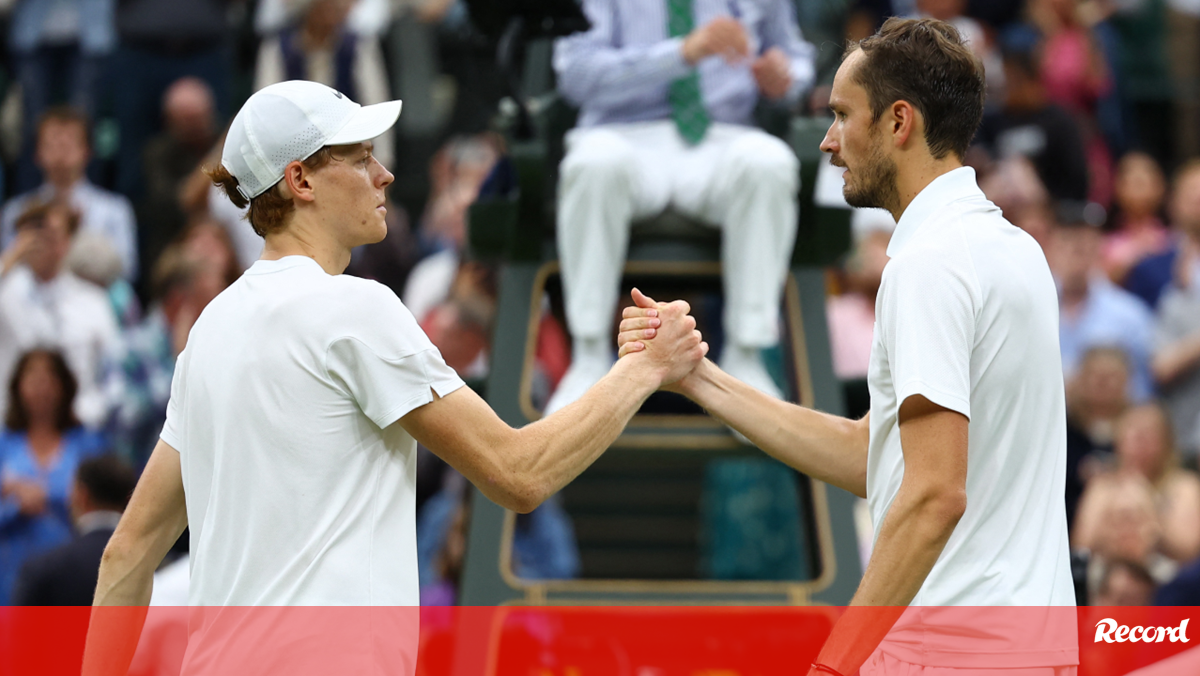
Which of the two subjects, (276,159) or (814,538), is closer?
(276,159)

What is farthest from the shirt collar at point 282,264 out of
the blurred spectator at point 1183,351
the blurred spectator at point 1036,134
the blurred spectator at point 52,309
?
the blurred spectator at point 1036,134

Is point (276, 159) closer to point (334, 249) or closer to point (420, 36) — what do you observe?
point (334, 249)

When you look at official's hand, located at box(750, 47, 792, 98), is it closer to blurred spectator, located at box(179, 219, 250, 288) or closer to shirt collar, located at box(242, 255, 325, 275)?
shirt collar, located at box(242, 255, 325, 275)

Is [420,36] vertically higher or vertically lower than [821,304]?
higher

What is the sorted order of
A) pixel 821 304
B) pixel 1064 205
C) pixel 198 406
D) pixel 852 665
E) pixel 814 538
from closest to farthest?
pixel 852 665
pixel 198 406
pixel 814 538
pixel 821 304
pixel 1064 205

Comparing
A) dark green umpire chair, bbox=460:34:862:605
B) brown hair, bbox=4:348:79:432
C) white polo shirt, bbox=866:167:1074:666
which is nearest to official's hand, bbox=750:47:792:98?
dark green umpire chair, bbox=460:34:862:605

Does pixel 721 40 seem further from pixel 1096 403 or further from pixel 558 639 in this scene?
pixel 1096 403

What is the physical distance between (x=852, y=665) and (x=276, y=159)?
125 cm

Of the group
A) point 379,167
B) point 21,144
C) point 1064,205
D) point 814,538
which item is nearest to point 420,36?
point 21,144

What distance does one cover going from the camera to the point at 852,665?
86.3 inches

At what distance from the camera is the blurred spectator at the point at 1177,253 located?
7012 millimetres

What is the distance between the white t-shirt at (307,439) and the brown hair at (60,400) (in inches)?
161

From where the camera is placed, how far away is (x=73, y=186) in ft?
24.5

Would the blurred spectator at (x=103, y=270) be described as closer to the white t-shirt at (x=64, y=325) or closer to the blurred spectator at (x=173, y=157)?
the white t-shirt at (x=64, y=325)
